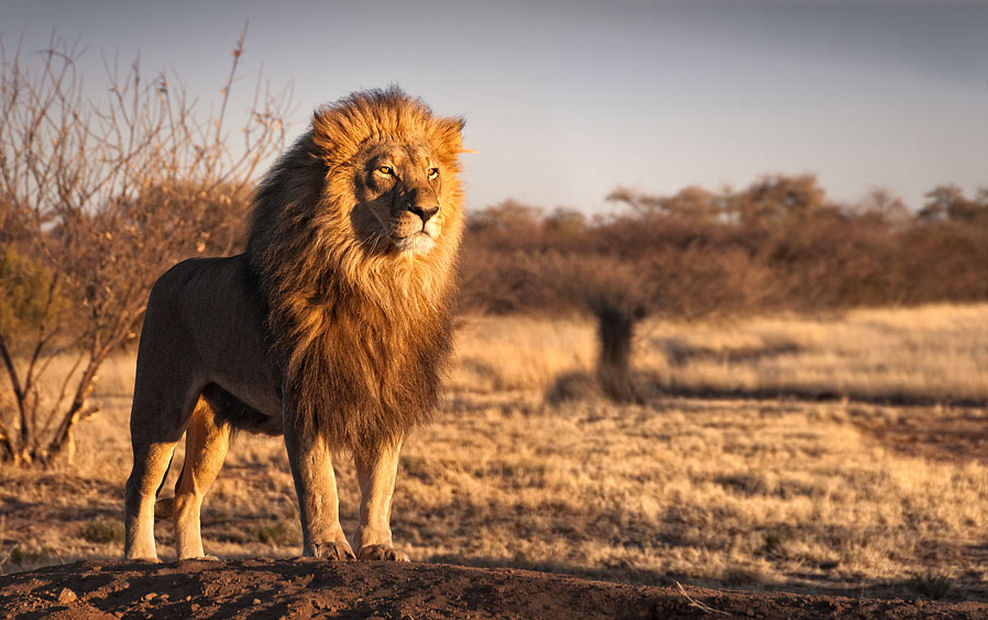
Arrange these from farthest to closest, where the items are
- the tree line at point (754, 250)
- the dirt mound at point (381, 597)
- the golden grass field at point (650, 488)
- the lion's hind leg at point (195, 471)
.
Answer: the tree line at point (754, 250) < the golden grass field at point (650, 488) < the lion's hind leg at point (195, 471) < the dirt mound at point (381, 597)

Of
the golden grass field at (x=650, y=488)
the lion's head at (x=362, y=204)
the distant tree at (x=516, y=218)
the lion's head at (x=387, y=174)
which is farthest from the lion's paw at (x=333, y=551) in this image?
the distant tree at (x=516, y=218)

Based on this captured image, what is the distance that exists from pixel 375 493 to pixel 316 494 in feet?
1.18

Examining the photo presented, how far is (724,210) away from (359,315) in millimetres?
64185

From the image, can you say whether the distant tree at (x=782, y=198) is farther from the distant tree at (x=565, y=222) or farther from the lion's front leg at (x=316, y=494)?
the lion's front leg at (x=316, y=494)

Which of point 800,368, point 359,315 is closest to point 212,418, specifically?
point 359,315

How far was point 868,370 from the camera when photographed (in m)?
23.8

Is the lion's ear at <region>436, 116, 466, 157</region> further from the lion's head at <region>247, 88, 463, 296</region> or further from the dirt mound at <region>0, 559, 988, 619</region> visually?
the dirt mound at <region>0, 559, 988, 619</region>

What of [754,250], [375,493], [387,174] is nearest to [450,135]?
[387,174]

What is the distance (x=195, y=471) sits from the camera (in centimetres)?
621

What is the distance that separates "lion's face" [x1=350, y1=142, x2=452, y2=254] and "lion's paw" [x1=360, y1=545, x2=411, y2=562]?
1336mm

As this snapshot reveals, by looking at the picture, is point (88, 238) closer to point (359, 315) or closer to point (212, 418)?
point (212, 418)

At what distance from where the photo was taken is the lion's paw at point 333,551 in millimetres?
4832

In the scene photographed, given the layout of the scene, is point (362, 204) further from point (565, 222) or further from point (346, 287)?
point (565, 222)

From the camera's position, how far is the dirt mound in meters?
3.90
